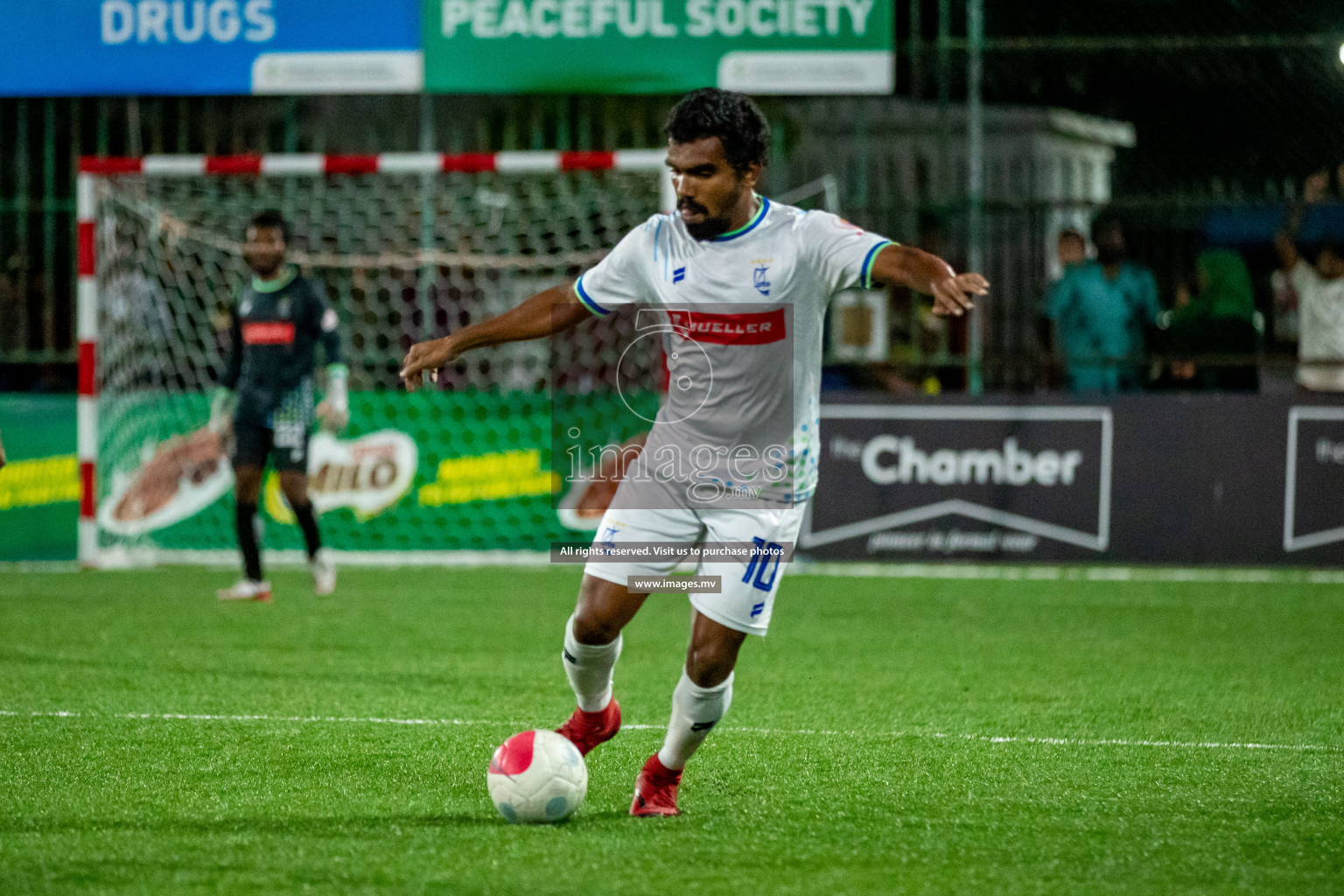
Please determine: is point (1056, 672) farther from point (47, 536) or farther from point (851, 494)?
point (47, 536)

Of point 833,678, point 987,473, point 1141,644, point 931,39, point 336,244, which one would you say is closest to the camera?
point 833,678

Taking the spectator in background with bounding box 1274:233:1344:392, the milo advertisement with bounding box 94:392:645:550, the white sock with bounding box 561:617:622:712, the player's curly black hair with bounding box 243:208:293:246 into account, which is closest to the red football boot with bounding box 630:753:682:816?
the white sock with bounding box 561:617:622:712

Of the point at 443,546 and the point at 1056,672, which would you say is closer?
the point at 1056,672

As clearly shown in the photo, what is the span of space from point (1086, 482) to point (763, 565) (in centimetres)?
702

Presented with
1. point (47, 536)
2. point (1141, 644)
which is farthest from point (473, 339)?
point (47, 536)

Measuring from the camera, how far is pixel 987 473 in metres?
11.1

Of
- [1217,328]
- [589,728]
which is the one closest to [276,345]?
[589,728]

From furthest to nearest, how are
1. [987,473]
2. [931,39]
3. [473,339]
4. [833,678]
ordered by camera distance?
1. [931,39]
2. [987,473]
3. [833,678]
4. [473,339]

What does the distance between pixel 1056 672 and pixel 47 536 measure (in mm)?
7250

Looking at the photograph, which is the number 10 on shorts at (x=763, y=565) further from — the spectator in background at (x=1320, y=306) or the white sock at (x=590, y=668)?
the spectator in background at (x=1320, y=306)

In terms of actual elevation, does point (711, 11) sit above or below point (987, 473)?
above

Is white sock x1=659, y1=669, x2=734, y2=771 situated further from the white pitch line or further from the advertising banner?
the advertising banner

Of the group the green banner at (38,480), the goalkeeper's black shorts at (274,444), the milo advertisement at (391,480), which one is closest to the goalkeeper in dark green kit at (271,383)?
the goalkeeper's black shorts at (274,444)

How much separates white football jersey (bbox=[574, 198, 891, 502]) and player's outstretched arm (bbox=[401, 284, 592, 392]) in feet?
0.64
